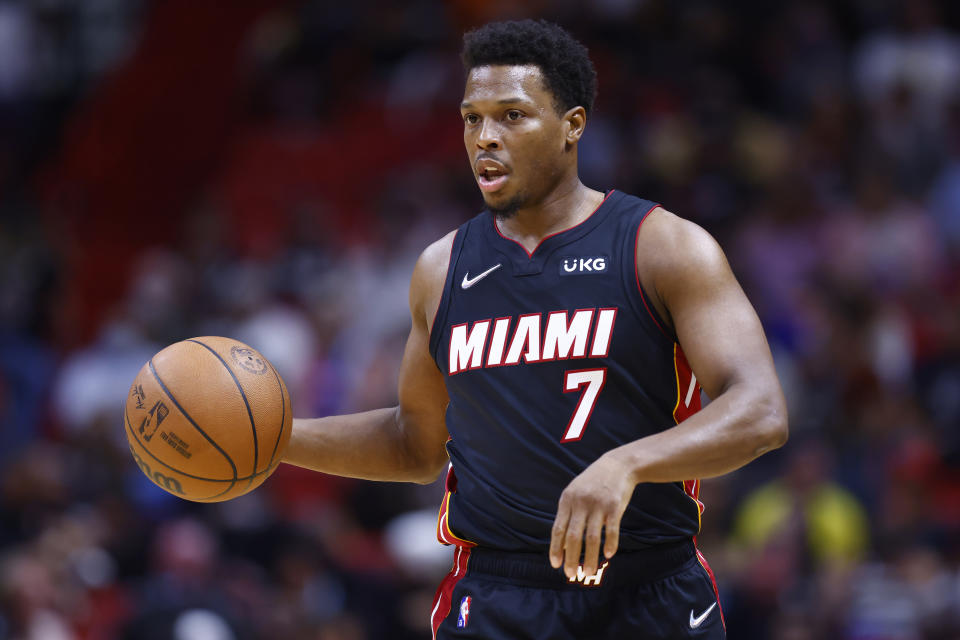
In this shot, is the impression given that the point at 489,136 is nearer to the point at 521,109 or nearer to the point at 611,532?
the point at 521,109

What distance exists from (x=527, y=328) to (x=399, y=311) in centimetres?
662

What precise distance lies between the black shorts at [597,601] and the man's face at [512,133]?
1.17 metres

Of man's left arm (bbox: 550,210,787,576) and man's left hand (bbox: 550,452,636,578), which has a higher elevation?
man's left arm (bbox: 550,210,787,576)

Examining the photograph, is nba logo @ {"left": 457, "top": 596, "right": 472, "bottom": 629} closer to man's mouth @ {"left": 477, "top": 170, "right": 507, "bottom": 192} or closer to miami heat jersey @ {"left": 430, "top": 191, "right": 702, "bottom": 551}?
miami heat jersey @ {"left": 430, "top": 191, "right": 702, "bottom": 551}

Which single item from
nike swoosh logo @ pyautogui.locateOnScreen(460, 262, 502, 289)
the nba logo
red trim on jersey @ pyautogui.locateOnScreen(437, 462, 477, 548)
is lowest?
the nba logo

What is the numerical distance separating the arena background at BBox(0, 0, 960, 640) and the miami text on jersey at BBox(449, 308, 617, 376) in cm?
404

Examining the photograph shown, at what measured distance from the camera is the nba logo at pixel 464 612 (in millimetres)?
4191

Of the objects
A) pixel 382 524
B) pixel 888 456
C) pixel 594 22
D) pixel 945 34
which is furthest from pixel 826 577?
pixel 594 22

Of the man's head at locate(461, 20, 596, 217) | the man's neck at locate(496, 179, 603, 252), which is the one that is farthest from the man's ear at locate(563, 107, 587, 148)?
the man's neck at locate(496, 179, 603, 252)

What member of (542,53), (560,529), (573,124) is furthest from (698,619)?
(542,53)

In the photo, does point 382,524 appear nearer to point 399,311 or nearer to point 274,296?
point 399,311

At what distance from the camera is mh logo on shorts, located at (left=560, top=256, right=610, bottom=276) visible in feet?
13.7

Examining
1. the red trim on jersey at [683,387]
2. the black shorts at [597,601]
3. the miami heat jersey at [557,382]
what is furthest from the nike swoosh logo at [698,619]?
the red trim on jersey at [683,387]

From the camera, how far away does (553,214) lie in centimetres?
436
